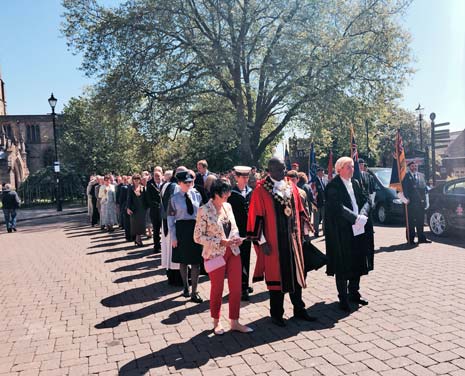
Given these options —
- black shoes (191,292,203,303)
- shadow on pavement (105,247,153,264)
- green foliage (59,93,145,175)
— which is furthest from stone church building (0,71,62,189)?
black shoes (191,292,203,303)

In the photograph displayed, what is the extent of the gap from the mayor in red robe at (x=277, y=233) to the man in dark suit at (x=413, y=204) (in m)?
5.83

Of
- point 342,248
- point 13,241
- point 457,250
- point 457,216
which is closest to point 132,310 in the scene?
point 342,248

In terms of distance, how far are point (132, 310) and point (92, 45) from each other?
18892mm

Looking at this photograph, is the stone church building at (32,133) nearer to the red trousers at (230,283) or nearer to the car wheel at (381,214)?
the car wheel at (381,214)

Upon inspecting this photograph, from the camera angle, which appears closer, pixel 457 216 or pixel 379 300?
pixel 379 300

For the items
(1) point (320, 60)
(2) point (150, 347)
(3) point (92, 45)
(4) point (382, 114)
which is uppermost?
(3) point (92, 45)

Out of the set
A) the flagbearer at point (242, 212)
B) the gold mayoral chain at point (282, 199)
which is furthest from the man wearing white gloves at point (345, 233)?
the flagbearer at point (242, 212)

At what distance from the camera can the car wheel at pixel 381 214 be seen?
13.9 m

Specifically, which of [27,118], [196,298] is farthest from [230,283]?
[27,118]

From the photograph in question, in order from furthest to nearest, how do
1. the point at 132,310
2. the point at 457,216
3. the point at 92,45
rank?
the point at 92,45
the point at 457,216
the point at 132,310

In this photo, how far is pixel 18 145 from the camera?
5053 cm

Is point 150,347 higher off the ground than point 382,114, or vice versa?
point 382,114

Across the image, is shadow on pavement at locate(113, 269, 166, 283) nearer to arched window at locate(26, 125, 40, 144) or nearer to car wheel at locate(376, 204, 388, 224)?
car wheel at locate(376, 204, 388, 224)

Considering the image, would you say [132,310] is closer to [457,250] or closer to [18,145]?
[457,250]
